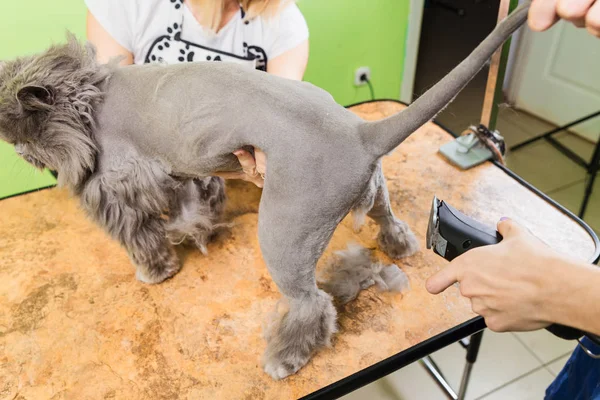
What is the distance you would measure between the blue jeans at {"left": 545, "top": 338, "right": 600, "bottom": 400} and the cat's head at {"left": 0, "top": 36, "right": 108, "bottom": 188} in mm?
949

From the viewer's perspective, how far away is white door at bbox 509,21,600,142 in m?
1.21

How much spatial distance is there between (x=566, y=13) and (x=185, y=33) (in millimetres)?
814

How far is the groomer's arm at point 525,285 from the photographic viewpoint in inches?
18.4

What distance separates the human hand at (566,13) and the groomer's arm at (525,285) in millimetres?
247

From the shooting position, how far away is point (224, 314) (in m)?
0.84

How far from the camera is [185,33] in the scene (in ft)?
3.36

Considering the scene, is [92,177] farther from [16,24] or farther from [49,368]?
[16,24]

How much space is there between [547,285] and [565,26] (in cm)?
126

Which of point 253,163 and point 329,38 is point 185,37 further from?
point 329,38

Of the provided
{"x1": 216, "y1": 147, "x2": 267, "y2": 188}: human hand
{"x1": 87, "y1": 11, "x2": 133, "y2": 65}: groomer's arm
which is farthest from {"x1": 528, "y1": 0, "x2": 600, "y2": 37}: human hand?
{"x1": 87, "y1": 11, "x2": 133, "y2": 65}: groomer's arm

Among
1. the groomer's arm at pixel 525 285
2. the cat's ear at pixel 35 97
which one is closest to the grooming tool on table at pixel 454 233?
the groomer's arm at pixel 525 285

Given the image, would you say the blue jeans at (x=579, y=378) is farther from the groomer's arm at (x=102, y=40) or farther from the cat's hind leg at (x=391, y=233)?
the groomer's arm at (x=102, y=40)

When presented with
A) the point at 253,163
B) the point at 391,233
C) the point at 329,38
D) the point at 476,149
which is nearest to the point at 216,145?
the point at 253,163

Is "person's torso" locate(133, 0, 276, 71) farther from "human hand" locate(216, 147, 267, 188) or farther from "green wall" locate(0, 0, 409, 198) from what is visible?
"green wall" locate(0, 0, 409, 198)
